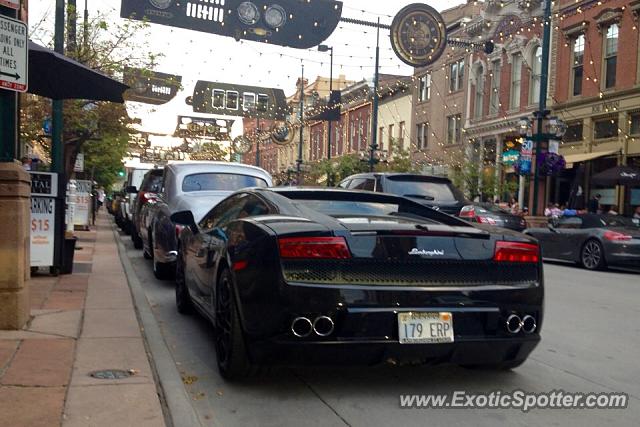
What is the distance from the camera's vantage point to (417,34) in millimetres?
19812

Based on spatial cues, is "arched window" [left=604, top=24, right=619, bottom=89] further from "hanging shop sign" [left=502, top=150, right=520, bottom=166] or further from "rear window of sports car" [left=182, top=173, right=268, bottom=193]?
"rear window of sports car" [left=182, top=173, right=268, bottom=193]

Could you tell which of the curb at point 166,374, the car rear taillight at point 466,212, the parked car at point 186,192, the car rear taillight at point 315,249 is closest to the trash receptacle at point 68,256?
the parked car at point 186,192

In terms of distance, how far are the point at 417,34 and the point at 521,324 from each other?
54.2 ft

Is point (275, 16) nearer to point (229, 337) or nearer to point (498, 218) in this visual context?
point (498, 218)

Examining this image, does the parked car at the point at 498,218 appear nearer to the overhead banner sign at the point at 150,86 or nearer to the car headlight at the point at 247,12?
the car headlight at the point at 247,12

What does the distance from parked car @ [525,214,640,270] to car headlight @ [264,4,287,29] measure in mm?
8869

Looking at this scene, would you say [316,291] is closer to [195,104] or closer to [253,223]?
[253,223]

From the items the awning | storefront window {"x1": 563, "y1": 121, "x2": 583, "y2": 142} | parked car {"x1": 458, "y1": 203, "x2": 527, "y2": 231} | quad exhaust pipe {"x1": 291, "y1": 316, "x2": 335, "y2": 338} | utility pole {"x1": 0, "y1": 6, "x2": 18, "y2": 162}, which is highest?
storefront window {"x1": 563, "y1": 121, "x2": 583, "y2": 142}

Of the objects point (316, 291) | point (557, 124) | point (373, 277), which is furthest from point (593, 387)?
point (557, 124)

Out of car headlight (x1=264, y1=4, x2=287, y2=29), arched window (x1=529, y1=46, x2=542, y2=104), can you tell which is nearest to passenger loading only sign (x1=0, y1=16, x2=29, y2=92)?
car headlight (x1=264, y1=4, x2=287, y2=29)

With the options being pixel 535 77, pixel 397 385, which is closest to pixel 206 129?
pixel 535 77

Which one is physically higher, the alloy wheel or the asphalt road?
the alloy wheel

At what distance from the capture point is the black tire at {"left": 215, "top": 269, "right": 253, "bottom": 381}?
179 inches

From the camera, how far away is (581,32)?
28156 mm
